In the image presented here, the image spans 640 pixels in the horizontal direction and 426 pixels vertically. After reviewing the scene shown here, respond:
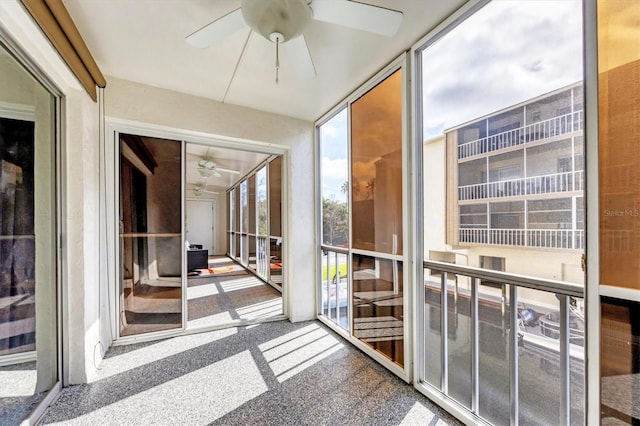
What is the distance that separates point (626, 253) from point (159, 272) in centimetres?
366

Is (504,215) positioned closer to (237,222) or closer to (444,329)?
(444,329)

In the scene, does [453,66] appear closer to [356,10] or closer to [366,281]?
[356,10]

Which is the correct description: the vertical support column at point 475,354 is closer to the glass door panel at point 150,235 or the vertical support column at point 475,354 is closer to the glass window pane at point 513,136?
the glass window pane at point 513,136

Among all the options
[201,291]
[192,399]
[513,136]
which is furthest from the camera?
[201,291]

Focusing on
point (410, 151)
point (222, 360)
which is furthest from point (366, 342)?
point (410, 151)

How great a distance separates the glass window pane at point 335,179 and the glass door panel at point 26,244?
2.42 m

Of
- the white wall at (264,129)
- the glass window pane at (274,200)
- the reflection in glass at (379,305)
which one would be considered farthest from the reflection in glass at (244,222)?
the reflection in glass at (379,305)

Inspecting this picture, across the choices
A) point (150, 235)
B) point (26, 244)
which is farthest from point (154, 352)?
point (26, 244)

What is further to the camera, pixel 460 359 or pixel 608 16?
pixel 460 359

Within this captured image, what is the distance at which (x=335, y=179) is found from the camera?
320 centimetres

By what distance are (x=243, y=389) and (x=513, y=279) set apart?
1965 mm

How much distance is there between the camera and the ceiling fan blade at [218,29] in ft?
4.89

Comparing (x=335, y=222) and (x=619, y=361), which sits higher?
(x=335, y=222)

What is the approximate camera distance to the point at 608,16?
1140 mm
